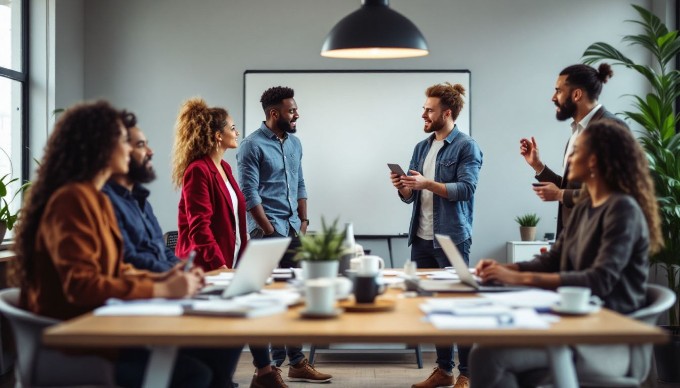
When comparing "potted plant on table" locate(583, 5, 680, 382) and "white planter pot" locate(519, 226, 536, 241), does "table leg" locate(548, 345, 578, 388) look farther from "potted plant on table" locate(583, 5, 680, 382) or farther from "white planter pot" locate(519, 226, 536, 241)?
"white planter pot" locate(519, 226, 536, 241)

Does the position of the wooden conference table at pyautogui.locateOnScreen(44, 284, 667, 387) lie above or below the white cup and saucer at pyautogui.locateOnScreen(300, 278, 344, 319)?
below

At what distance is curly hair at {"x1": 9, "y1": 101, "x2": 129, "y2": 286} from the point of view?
2.41m

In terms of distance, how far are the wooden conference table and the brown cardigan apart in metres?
0.20

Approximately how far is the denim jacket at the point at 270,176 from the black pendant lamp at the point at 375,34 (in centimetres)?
106

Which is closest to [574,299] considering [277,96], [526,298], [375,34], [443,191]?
[526,298]

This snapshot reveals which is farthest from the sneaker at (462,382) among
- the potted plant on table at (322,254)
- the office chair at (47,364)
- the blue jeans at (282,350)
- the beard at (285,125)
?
the office chair at (47,364)

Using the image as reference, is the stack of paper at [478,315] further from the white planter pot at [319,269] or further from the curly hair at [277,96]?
the curly hair at [277,96]

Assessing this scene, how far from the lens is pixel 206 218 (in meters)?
3.94

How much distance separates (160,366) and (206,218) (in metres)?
1.91

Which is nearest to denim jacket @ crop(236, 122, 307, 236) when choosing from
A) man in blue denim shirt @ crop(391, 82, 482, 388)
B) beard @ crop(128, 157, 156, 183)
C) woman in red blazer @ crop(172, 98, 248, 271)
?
woman in red blazer @ crop(172, 98, 248, 271)

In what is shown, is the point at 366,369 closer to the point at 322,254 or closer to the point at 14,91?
→ the point at 322,254

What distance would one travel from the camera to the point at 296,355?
Result: 4781 millimetres

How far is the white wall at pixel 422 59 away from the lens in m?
6.17

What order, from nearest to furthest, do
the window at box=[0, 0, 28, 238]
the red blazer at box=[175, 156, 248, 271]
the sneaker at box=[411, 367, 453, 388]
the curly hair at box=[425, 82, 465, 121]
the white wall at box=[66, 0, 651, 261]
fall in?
the red blazer at box=[175, 156, 248, 271], the sneaker at box=[411, 367, 453, 388], the curly hair at box=[425, 82, 465, 121], the window at box=[0, 0, 28, 238], the white wall at box=[66, 0, 651, 261]
